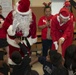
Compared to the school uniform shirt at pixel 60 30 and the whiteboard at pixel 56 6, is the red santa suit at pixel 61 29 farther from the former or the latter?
the whiteboard at pixel 56 6

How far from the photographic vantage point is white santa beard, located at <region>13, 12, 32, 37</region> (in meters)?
3.10

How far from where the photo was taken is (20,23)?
10.3ft

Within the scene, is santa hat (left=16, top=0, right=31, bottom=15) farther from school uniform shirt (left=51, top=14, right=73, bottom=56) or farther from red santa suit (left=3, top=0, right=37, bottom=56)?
school uniform shirt (left=51, top=14, right=73, bottom=56)

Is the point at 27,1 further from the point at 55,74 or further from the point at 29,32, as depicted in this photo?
the point at 55,74

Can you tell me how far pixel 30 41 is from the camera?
3.28 m

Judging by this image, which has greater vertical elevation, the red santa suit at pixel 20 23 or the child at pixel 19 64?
the red santa suit at pixel 20 23

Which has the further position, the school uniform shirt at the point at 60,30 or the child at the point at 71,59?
the school uniform shirt at the point at 60,30

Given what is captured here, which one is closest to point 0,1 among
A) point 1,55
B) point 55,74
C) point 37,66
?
point 37,66

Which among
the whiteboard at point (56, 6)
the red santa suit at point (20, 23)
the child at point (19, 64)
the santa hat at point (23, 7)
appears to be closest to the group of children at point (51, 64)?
the child at point (19, 64)

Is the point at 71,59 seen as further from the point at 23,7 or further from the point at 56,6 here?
the point at 56,6

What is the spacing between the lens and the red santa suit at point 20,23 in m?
3.08

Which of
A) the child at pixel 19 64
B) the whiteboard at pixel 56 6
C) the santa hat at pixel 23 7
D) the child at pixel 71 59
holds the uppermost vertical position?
the santa hat at pixel 23 7

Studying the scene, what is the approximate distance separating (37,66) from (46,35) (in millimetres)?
981

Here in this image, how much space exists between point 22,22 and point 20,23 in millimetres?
30
